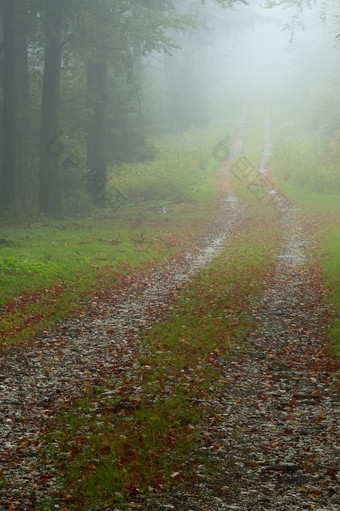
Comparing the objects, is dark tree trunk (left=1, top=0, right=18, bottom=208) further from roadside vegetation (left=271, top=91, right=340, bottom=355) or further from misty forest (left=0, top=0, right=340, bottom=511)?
roadside vegetation (left=271, top=91, right=340, bottom=355)

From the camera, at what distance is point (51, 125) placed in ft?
73.6

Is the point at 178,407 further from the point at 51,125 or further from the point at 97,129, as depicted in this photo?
the point at 97,129

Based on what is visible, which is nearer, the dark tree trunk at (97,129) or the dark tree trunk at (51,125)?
the dark tree trunk at (51,125)

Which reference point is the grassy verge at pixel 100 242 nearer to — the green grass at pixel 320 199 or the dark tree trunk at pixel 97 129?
the dark tree trunk at pixel 97 129

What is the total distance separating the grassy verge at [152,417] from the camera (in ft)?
17.6

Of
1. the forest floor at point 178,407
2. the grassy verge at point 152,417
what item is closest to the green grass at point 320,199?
the forest floor at point 178,407

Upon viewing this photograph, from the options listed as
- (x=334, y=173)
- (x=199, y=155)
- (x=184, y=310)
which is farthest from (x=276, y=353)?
(x=199, y=155)

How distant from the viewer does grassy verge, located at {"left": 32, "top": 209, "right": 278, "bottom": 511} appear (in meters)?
5.37

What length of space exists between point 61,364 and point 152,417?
2.47m

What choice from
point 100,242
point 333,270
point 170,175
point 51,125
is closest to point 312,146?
point 170,175

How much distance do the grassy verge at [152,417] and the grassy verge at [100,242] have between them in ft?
8.50

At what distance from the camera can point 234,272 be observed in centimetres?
1528

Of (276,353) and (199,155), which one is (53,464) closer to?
(276,353)

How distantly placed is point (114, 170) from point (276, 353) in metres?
26.4
